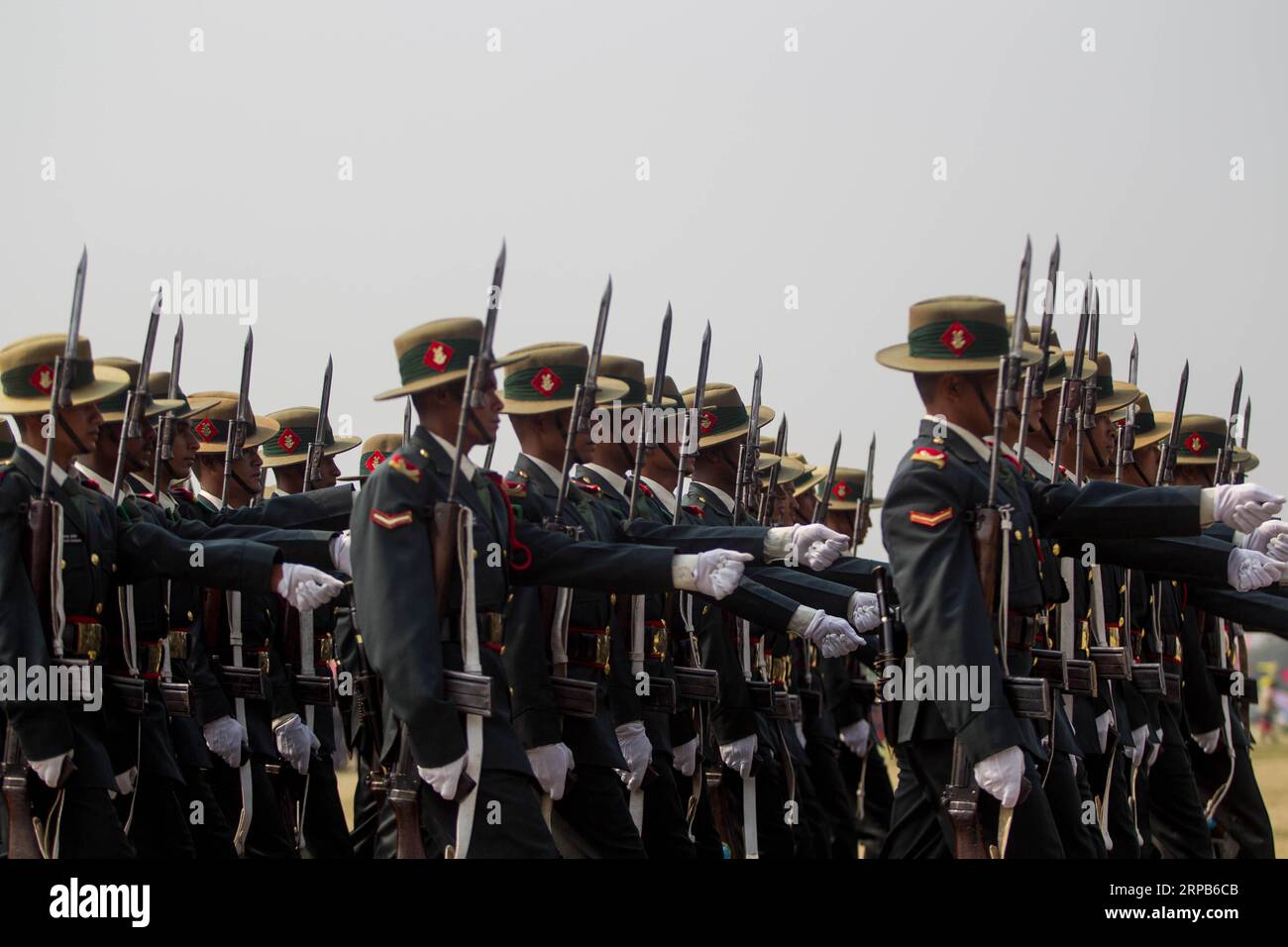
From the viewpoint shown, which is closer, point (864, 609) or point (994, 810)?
point (994, 810)

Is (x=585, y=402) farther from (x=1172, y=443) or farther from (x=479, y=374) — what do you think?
(x=1172, y=443)

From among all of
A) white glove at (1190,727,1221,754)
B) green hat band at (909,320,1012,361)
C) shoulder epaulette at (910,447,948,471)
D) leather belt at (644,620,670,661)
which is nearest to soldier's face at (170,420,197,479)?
leather belt at (644,620,670,661)

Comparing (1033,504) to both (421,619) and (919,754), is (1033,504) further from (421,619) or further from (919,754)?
(421,619)

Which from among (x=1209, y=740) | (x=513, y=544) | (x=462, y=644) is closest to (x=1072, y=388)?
(x=513, y=544)

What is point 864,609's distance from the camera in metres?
10.8

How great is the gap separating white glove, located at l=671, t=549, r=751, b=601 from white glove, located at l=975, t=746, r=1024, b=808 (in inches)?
47.6

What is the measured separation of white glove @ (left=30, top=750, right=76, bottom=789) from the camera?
803cm

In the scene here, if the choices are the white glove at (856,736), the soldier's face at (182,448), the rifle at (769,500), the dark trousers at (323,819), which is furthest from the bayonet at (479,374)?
the white glove at (856,736)

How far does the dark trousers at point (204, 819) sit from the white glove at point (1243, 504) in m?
5.09

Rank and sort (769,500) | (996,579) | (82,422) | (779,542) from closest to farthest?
1. (996,579)
2. (82,422)
3. (779,542)
4. (769,500)

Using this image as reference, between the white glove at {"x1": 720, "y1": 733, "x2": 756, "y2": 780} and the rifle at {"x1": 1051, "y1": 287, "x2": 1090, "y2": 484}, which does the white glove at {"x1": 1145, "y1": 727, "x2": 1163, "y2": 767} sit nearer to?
the rifle at {"x1": 1051, "y1": 287, "x2": 1090, "y2": 484}

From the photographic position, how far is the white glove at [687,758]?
34.8 ft

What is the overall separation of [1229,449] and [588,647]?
233 inches

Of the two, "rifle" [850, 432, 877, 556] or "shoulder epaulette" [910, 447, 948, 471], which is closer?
"shoulder epaulette" [910, 447, 948, 471]
